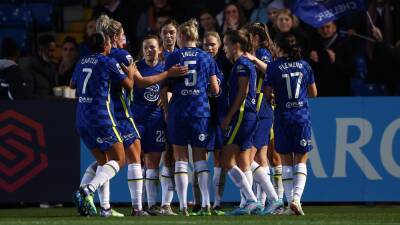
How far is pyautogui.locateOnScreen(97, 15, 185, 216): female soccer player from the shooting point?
50.3ft

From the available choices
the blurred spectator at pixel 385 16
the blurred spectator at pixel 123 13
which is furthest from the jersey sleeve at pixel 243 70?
the blurred spectator at pixel 123 13

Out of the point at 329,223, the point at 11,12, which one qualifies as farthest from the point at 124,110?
the point at 11,12

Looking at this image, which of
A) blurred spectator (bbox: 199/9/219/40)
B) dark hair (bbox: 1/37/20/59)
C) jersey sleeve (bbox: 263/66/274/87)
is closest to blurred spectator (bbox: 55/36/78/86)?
dark hair (bbox: 1/37/20/59)

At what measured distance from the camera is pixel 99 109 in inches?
592

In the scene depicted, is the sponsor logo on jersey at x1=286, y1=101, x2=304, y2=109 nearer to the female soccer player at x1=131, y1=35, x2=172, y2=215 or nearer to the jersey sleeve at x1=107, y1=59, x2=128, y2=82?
the female soccer player at x1=131, y1=35, x2=172, y2=215

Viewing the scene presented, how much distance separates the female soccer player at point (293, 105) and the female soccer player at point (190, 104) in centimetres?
76

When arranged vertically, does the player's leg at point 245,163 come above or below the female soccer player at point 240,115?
below

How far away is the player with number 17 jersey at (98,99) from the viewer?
15.0 m

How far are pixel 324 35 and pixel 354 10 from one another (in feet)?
2.02

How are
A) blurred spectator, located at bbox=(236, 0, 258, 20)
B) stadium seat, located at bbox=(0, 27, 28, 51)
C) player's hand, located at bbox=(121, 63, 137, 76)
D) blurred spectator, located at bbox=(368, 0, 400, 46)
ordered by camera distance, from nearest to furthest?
player's hand, located at bbox=(121, 63, 137, 76) < blurred spectator, located at bbox=(368, 0, 400, 46) < blurred spectator, located at bbox=(236, 0, 258, 20) < stadium seat, located at bbox=(0, 27, 28, 51)

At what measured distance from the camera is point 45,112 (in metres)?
18.6

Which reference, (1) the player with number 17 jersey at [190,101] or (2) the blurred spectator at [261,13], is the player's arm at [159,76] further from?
(2) the blurred spectator at [261,13]

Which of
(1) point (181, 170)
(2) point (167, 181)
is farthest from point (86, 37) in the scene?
(1) point (181, 170)

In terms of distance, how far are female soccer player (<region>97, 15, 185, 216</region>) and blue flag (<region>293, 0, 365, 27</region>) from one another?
486 cm
